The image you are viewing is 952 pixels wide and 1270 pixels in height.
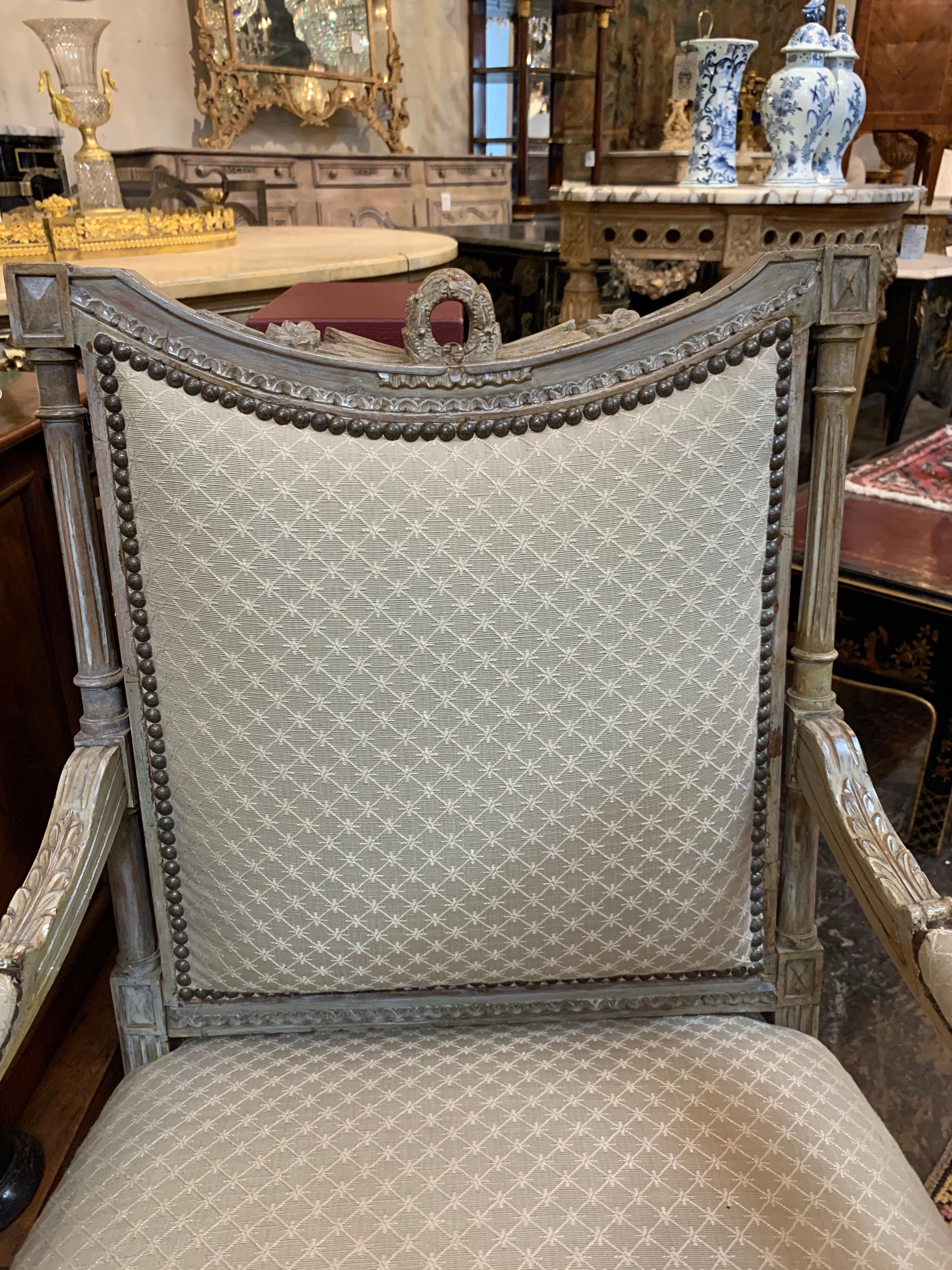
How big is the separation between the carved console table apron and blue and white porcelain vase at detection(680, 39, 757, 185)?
6 cm

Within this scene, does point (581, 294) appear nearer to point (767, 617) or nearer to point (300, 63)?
point (300, 63)

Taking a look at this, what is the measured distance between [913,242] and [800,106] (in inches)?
56.6

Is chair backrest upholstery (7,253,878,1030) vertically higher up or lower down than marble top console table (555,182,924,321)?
lower down

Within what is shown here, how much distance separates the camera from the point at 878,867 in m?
0.64

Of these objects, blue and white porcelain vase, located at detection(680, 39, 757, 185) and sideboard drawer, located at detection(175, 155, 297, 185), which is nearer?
blue and white porcelain vase, located at detection(680, 39, 757, 185)

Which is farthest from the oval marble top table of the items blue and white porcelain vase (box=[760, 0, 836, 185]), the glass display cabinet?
the glass display cabinet

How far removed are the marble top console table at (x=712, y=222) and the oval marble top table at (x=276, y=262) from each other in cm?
39

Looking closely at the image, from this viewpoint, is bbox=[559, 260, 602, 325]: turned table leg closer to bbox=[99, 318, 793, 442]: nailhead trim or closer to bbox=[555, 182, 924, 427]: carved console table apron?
bbox=[555, 182, 924, 427]: carved console table apron

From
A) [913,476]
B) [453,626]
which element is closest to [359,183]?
[913,476]

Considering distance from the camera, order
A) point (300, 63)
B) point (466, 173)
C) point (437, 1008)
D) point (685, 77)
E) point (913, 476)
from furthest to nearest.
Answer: point (685, 77)
point (466, 173)
point (300, 63)
point (913, 476)
point (437, 1008)

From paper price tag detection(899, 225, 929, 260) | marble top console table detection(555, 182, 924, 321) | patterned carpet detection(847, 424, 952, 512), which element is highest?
marble top console table detection(555, 182, 924, 321)

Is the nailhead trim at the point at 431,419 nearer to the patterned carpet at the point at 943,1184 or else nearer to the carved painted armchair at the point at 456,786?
the carved painted armchair at the point at 456,786

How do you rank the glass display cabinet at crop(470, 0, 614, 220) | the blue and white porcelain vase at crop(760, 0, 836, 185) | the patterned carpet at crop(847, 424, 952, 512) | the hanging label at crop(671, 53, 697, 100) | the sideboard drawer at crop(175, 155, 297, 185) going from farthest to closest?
1. the hanging label at crop(671, 53, 697, 100)
2. the glass display cabinet at crop(470, 0, 614, 220)
3. the sideboard drawer at crop(175, 155, 297, 185)
4. the blue and white porcelain vase at crop(760, 0, 836, 185)
5. the patterned carpet at crop(847, 424, 952, 512)

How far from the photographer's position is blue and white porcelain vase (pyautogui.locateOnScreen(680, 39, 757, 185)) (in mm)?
2496
